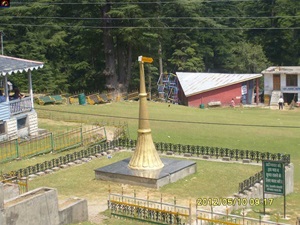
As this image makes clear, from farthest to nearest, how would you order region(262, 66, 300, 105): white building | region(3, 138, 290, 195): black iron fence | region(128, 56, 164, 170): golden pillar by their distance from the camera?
1. region(262, 66, 300, 105): white building
2. region(3, 138, 290, 195): black iron fence
3. region(128, 56, 164, 170): golden pillar

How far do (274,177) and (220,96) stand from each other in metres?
34.3

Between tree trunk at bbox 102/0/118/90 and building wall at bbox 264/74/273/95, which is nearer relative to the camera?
tree trunk at bbox 102/0/118/90

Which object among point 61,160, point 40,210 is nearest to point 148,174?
point 61,160

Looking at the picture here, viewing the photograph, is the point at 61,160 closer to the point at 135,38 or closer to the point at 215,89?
the point at 135,38

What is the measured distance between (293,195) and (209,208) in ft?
16.4

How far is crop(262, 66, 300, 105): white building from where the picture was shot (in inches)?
2190

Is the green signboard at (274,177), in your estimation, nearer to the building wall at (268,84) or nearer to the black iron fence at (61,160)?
the black iron fence at (61,160)

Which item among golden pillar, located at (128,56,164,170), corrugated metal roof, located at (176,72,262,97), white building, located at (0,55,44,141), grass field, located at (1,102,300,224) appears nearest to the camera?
grass field, located at (1,102,300,224)

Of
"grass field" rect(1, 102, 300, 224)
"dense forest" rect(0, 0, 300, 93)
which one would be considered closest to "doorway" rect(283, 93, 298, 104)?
"grass field" rect(1, 102, 300, 224)

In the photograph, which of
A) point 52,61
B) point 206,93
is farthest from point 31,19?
point 206,93

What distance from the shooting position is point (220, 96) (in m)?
52.9

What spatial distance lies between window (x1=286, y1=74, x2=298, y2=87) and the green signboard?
3860 centimetres

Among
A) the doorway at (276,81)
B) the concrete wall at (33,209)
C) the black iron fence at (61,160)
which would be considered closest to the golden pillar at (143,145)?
the black iron fence at (61,160)
